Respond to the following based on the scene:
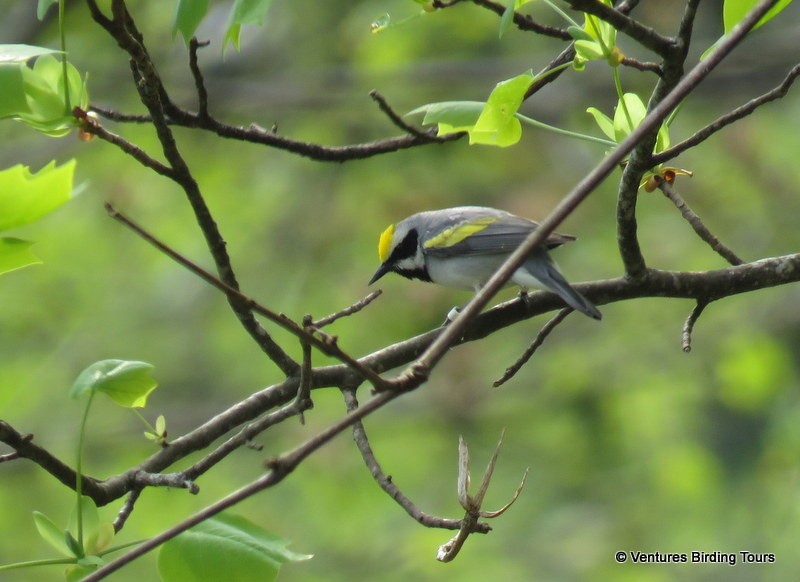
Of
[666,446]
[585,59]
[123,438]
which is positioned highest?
[585,59]

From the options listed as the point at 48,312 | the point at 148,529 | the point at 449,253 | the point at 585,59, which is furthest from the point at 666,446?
the point at 585,59

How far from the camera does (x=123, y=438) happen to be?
9.68 metres

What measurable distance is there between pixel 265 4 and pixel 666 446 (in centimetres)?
929

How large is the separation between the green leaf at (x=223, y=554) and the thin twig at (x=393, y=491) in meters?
0.31

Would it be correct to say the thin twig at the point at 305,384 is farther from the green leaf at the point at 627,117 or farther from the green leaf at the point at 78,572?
the green leaf at the point at 627,117

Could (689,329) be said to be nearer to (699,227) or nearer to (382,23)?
(699,227)

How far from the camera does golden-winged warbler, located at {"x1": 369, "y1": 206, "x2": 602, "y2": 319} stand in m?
4.57

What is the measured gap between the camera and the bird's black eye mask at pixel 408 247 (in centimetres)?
503

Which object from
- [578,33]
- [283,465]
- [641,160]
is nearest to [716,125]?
[641,160]

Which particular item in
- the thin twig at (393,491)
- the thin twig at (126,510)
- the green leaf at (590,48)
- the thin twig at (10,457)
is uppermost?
the green leaf at (590,48)

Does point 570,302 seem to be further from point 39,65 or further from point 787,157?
point 787,157

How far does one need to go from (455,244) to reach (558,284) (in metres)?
1.56

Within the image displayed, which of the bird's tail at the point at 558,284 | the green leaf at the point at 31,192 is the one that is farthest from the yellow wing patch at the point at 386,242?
the green leaf at the point at 31,192

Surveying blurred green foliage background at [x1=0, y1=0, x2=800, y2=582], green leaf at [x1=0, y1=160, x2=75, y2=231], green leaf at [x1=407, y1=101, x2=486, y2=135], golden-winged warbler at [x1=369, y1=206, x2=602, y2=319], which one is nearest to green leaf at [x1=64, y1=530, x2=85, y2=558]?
green leaf at [x1=0, y1=160, x2=75, y2=231]
